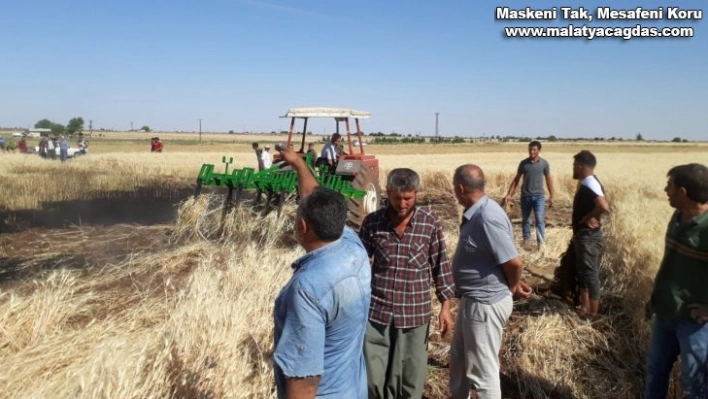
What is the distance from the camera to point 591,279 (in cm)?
452

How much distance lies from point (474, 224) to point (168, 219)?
27.0 feet

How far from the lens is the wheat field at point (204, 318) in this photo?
286 centimetres

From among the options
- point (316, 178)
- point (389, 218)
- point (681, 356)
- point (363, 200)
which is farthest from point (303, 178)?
point (363, 200)

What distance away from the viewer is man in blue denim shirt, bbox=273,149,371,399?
5.52ft

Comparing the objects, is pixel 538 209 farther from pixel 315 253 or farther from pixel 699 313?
pixel 315 253

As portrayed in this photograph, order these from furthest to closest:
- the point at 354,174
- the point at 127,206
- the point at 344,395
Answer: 1. the point at 127,206
2. the point at 354,174
3. the point at 344,395

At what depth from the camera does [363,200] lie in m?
8.16

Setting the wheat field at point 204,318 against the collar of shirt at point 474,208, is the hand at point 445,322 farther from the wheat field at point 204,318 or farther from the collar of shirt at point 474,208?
the wheat field at point 204,318

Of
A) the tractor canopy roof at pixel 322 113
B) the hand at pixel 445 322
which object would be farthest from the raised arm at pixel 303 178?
the tractor canopy roof at pixel 322 113

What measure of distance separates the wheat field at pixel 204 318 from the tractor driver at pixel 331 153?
7.01 feet

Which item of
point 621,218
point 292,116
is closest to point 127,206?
point 292,116

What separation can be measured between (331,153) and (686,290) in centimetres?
738

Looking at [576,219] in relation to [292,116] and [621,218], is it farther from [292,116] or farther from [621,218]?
[292,116]

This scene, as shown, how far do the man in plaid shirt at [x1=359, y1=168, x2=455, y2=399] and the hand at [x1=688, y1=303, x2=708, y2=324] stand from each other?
128 centimetres
